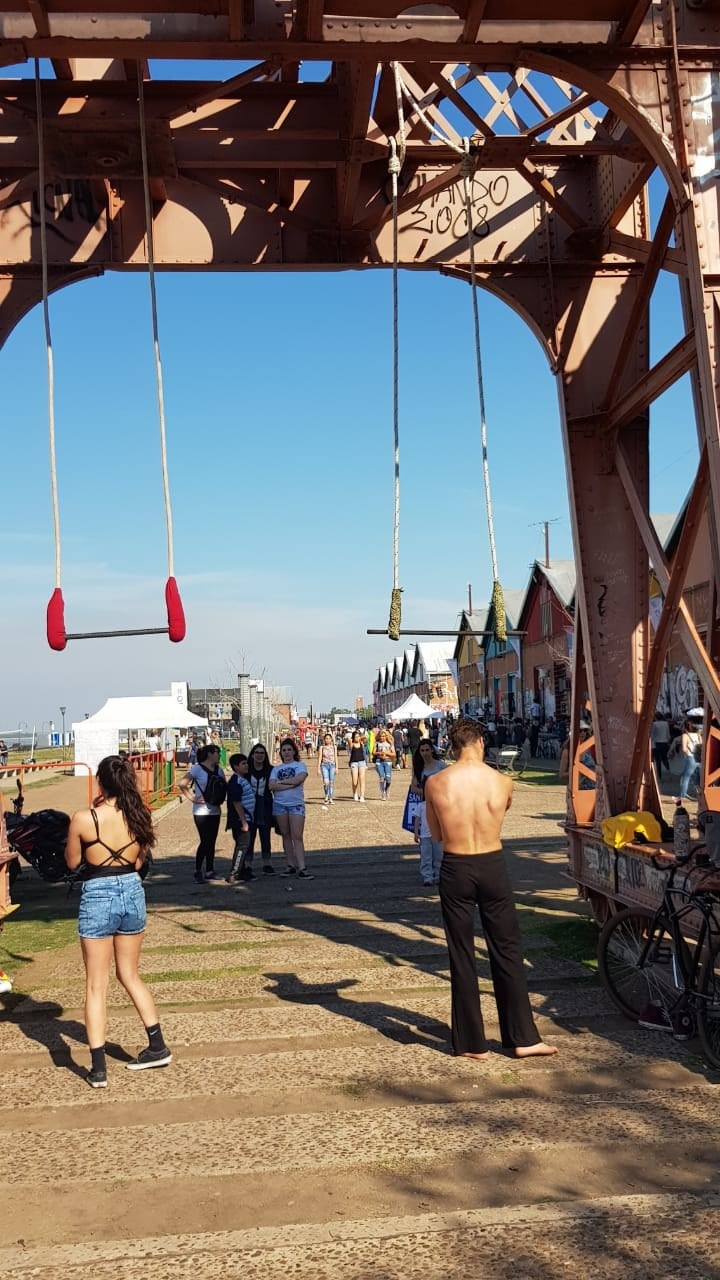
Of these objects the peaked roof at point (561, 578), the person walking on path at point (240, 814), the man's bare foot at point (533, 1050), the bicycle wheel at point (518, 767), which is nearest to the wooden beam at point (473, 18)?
the man's bare foot at point (533, 1050)

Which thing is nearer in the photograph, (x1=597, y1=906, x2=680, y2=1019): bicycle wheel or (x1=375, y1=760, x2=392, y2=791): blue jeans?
(x1=597, y1=906, x2=680, y2=1019): bicycle wheel

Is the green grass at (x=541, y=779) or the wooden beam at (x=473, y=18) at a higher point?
the wooden beam at (x=473, y=18)

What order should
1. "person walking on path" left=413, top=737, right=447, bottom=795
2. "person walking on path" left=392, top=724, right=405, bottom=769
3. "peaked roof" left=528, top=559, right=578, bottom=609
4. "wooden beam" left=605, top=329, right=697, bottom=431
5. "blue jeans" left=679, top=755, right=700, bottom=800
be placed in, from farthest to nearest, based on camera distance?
"peaked roof" left=528, top=559, right=578, bottom=609 → "person walking on path" left=392, top=724, right=405, bottom=769 → "blue jeans" left=679, top=755, right=700, bottom=800 → "person walking on path" left=413, top=737, right=447, bottom=795 → "wooden beam" left=605, top=329, right=697, bottom=431

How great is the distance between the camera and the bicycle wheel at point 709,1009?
214 inches

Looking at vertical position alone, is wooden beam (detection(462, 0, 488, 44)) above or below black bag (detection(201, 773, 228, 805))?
above

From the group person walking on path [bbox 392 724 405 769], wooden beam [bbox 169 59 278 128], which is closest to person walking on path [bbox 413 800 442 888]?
wooden beam [bbox 169 59 278 128]

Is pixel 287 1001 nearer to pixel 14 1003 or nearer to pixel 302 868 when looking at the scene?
pixel 14 1003

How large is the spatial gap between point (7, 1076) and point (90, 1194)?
6.00 ft

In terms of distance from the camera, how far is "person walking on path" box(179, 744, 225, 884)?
43.1 ft

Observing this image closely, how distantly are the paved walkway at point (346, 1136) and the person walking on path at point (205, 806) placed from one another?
4677 mm

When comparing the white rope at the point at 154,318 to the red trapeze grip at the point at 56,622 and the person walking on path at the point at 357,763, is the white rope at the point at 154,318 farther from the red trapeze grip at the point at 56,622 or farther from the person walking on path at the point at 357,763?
the person walking on path at the point at 357,763

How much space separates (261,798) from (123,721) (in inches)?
622

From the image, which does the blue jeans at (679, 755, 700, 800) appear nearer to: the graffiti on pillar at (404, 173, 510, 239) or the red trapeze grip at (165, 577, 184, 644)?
the graffiti on pillar at (404, 173, 510, 239)

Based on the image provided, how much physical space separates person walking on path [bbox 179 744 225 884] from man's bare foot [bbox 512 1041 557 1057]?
25.4ft
